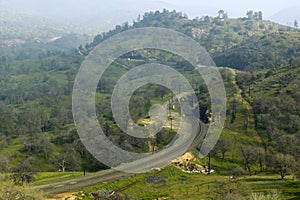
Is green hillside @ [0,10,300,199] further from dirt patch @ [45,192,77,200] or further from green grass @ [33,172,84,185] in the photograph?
dirt patch @ [45,192,77,200]

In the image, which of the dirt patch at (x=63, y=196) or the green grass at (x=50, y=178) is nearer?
the dirt patch at (x=63, y=196)

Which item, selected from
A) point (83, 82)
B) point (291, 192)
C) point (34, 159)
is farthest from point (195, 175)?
point (83, 82)

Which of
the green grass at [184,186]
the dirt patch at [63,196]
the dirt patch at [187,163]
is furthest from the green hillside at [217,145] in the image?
the dirt patch at [63,196]

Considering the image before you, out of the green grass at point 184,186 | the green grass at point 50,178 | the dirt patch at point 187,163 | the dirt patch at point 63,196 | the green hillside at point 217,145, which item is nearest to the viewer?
the dirt patch at point 63,196

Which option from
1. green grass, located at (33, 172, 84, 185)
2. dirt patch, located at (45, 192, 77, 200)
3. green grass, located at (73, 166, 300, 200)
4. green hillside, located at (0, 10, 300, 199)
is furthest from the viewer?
green grass, located at (33, 172, 84, 185)

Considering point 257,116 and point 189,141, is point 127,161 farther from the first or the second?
point 257,116

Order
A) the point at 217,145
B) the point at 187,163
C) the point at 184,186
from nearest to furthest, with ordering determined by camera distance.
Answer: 1. the point at 184,186
2. the point at 187,163
3. the point at 217,145

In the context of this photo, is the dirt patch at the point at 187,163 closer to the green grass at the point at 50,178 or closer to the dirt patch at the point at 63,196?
the green grass at the point at 50,178

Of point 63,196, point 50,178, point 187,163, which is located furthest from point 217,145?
point 63,196

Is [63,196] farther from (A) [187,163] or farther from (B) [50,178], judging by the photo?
(A) [187,163]

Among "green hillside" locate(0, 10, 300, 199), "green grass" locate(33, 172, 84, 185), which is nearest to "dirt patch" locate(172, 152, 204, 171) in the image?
"green hillside" locate(0, 10, 300, 199)

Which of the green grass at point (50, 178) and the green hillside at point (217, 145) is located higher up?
the green hillside at point (217, 145)
